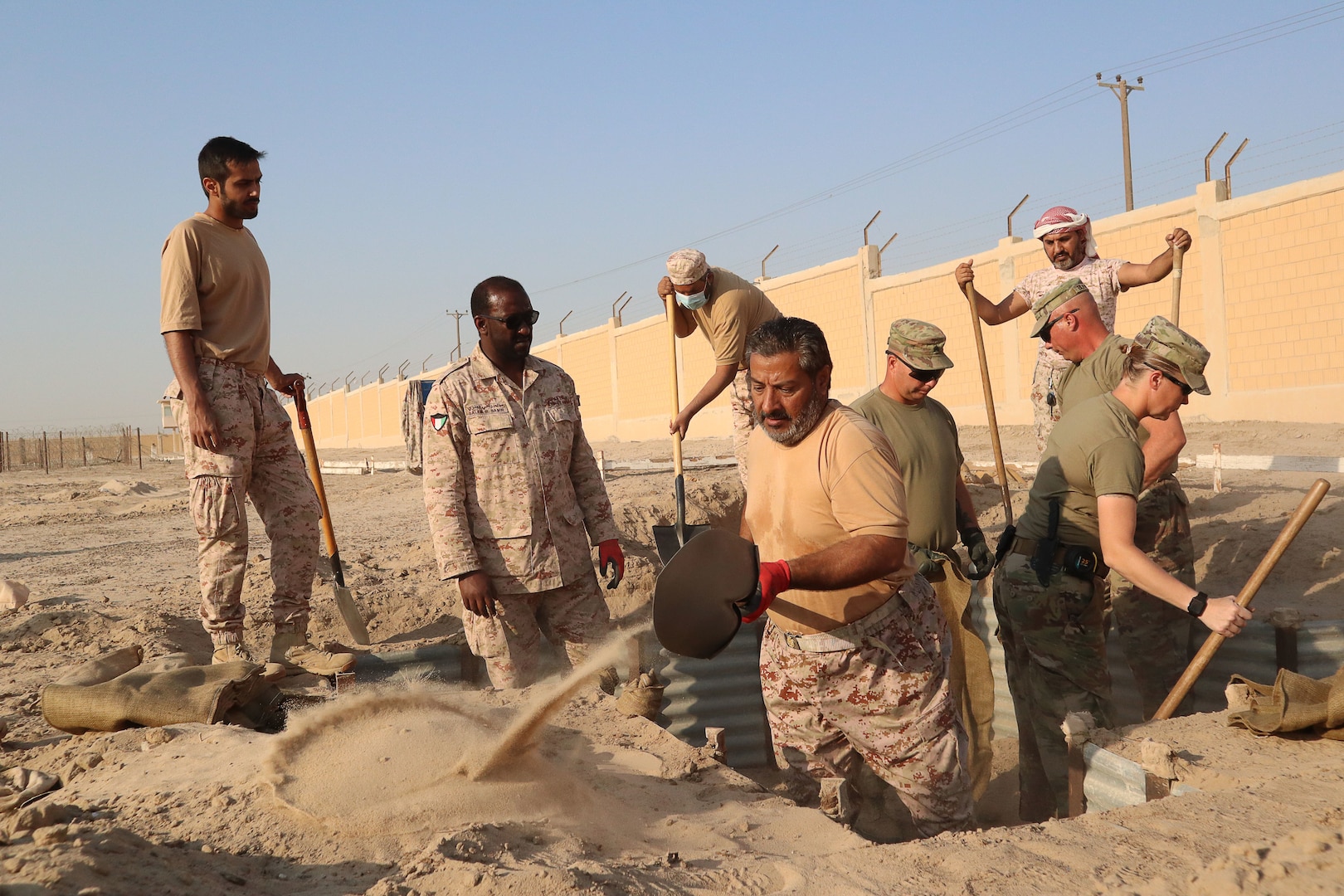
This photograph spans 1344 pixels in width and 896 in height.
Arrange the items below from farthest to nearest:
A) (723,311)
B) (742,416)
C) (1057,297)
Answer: (742,416) < (723,311) < (1057,297)

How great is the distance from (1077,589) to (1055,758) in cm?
64

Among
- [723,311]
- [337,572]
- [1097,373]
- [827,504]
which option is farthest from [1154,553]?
[337,572]

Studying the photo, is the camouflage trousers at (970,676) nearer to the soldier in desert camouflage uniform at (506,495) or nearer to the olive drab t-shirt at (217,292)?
the soldier in desert camouflage uniform at (506,495)

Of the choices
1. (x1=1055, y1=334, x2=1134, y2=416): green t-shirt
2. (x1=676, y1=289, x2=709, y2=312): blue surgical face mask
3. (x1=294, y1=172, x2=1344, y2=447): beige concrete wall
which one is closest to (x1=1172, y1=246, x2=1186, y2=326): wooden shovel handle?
(x1=1055, y1=334, x2=1134, y2=416): green t-shirt

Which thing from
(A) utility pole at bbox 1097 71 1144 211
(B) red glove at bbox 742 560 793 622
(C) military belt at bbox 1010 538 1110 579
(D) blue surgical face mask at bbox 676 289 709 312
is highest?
(A) utility pole at bbox 1097 71 1144 211

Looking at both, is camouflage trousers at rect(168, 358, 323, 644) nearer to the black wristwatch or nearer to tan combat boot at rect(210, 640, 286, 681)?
tan combat boot at rect(210, 640, 286, 681)

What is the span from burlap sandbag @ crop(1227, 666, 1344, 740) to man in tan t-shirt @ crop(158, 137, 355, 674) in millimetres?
2996

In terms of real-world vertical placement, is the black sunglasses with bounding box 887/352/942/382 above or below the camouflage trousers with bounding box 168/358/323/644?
above

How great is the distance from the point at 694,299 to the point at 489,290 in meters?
1.60

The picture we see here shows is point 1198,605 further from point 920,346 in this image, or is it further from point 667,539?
point 667,539

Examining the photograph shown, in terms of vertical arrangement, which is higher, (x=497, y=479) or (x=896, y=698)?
(x=497, y=479)

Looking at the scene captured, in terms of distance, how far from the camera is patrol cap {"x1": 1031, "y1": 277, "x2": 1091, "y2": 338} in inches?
167

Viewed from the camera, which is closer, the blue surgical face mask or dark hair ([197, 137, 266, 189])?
dark hair ([197, 137, 266, 189])

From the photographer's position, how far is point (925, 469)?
387 centimetres
